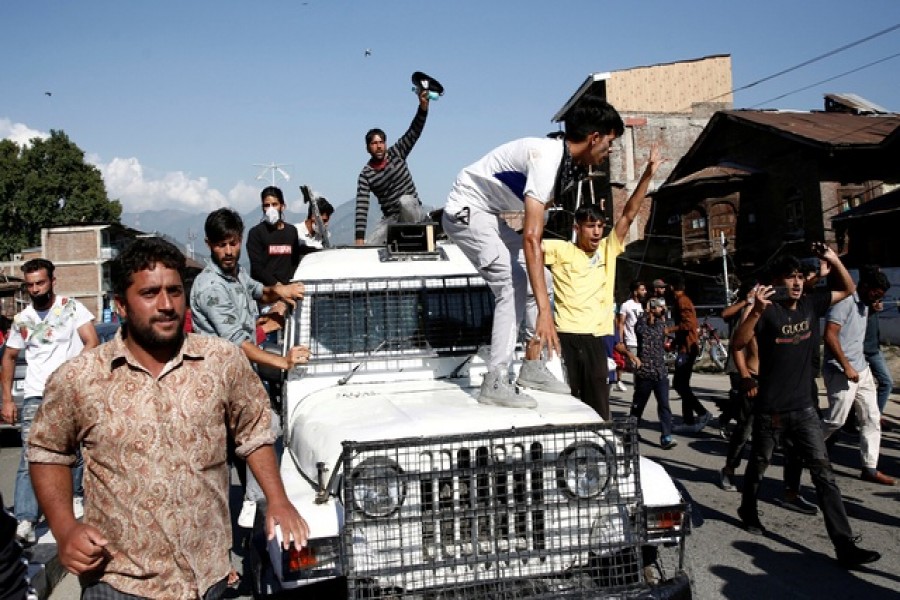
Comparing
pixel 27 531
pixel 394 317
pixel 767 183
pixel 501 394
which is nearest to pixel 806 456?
pixel 501 394

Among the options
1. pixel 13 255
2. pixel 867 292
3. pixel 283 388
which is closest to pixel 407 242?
pixel 283 388

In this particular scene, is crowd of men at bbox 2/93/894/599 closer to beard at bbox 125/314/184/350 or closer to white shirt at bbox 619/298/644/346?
beard at bbox 125/314/184/350

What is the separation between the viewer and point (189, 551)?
279cm

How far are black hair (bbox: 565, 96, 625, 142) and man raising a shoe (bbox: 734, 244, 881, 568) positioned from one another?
6.52ft

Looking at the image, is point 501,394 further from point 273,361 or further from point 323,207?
point 323,207

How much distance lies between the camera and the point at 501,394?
4.51 meters

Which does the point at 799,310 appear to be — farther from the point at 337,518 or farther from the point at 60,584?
the point at 60,584

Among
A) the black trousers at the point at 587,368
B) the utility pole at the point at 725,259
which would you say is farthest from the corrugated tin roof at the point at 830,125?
the black trousers at the point at 587,368

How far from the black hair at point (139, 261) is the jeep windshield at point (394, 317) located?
262 centimetres

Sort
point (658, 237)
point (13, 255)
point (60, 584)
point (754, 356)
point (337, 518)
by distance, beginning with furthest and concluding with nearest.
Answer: point (13, 255) < point (658, 237) < point (754, 356) < point (60, 584) < point (337, 518)

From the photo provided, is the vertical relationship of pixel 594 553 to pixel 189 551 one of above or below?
below

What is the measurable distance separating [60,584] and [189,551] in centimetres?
415

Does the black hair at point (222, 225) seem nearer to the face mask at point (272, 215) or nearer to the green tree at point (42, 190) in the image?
the face mask at point (272, 215)

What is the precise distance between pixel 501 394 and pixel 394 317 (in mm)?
1505
